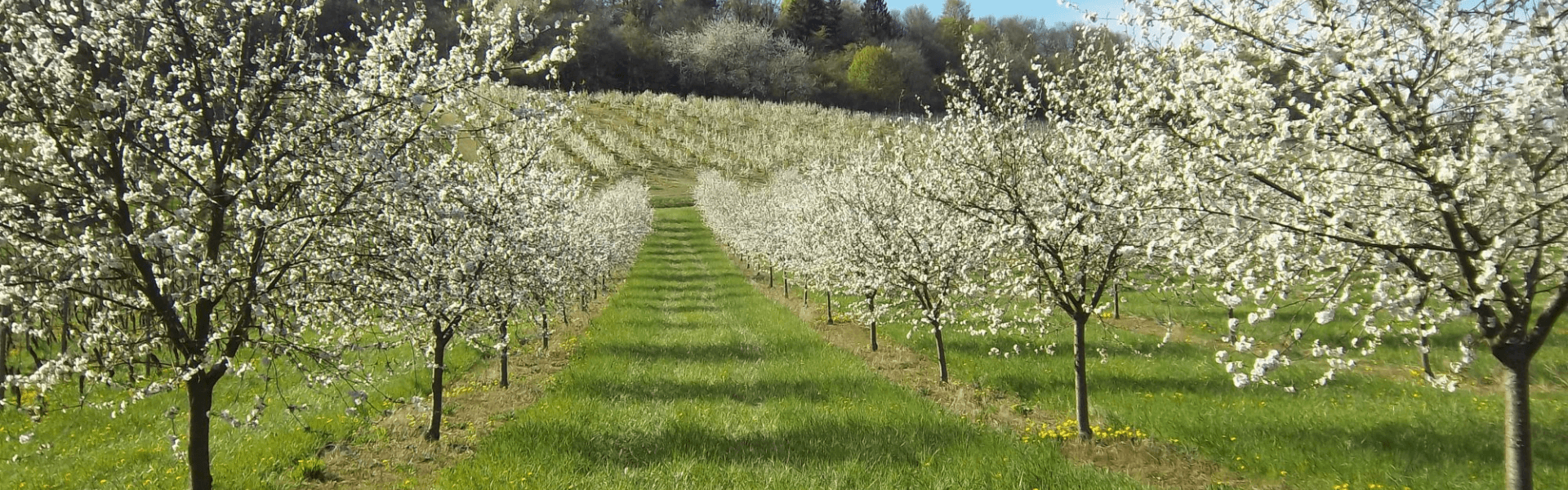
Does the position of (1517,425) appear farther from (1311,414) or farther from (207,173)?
(207,173)

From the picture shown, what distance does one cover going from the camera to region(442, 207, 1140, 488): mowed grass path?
25.9ft

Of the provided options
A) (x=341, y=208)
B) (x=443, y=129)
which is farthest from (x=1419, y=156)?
(x=341, y=208)

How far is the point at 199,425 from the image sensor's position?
6199mm

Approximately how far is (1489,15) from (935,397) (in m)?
8.88

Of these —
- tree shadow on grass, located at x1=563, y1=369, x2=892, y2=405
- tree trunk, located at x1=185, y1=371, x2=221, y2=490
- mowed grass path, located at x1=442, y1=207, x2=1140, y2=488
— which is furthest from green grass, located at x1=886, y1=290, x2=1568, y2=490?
tree trunk, located at x1=185, y1=371, x2=221, y2=490

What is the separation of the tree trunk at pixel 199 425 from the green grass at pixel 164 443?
651 millimetres

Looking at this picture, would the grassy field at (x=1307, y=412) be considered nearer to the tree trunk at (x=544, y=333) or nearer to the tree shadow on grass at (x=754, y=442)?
the tree shadow on grass at (x=754, y=442)

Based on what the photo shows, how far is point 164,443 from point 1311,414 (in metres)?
15.7

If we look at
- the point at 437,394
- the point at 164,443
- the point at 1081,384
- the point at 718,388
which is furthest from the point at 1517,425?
the point at 164,443

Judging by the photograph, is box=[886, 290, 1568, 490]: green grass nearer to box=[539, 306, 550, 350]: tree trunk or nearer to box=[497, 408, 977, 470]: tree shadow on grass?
box=[497, 408, 977, 470]: tree shadow on grass

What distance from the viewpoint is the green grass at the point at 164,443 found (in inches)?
327

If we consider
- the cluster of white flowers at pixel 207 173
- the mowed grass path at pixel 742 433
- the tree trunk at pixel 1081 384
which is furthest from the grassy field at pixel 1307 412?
the cluster of white flowers at pixel 207 173

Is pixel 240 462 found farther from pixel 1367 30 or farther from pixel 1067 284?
pixel 1367 30

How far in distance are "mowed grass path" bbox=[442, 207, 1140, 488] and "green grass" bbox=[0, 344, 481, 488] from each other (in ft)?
7.07
